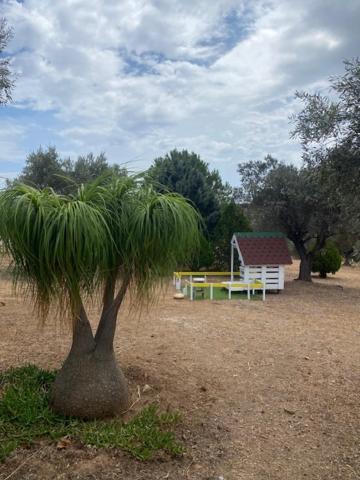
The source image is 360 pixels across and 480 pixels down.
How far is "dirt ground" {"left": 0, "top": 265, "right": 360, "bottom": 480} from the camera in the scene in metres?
2.94

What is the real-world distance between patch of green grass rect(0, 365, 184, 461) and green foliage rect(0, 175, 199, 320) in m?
0.87

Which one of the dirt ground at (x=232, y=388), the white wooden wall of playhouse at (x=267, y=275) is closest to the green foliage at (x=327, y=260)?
the white wooden wall of playhouse at (x=267, y=275)

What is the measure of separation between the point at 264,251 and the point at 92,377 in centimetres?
984

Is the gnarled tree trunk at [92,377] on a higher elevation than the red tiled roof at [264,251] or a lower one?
lower

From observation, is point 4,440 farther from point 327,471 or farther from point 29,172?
point 29,172

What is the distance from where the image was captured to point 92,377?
A: 11.7ft

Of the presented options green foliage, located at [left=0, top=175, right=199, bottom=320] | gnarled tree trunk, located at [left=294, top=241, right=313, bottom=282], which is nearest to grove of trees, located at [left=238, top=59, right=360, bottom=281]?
gnarled tree trunk, located at [left=294, top=241, right=313, bottom=282]

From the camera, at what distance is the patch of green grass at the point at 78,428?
10.1 feet

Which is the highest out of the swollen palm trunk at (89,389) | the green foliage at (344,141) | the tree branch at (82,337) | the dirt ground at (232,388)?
the green foliage at (344,141)

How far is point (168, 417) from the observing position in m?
3.53

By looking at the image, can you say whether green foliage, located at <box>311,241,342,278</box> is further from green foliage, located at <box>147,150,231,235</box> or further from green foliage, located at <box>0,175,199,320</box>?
green foliage, located at <box>0,175,199,320</box>

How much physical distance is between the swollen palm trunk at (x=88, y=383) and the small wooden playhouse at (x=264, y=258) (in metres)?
8.90

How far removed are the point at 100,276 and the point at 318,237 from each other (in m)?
11.8

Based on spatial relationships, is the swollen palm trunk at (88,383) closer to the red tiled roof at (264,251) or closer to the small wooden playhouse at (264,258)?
the small wooden playhouse at (264,258)
